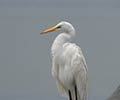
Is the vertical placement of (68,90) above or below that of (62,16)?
below

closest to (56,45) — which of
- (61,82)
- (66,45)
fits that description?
(66,45)

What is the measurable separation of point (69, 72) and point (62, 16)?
182 cm

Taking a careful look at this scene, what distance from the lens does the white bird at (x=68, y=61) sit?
451 centimetres

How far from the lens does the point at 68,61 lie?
456 cm

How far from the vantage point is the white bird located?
4.51 metres

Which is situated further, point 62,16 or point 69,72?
point 62,16

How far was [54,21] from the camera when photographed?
20.6 feet

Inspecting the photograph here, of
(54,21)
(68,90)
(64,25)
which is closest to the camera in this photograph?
(64,25)

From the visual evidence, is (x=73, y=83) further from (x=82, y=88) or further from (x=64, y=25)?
(x=64, y=25)

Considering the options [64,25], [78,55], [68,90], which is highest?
[64,25]

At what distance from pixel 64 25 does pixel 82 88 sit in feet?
1.99

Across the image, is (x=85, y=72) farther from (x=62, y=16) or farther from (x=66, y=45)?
(x=62, y=16)

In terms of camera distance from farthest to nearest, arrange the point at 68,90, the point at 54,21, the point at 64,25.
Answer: the point at 54,21 < the point at 68,90 < the point at 64,25

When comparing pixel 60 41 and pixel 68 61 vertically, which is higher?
pixel 60 41
